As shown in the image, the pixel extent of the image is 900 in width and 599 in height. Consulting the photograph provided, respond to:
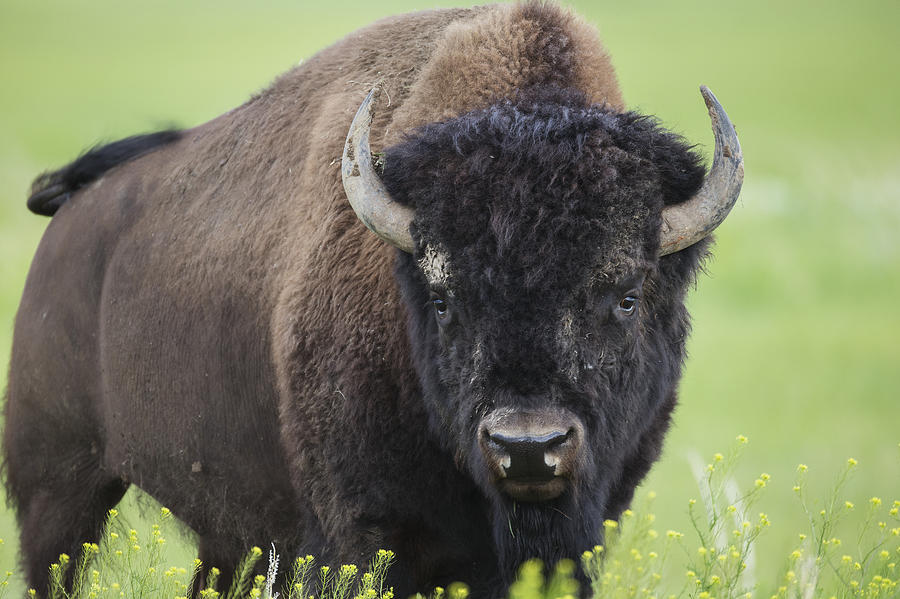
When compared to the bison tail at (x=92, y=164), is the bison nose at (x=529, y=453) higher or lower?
lower

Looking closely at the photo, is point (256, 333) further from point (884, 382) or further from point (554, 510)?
point (884, 382)

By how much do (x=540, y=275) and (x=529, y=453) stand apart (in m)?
0.65

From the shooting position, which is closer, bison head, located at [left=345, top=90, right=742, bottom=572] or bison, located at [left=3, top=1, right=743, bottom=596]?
bison head, located at [left=345, top=90, right=742, bottom=572]

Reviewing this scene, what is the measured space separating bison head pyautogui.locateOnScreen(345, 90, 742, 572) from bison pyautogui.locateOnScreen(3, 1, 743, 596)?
0.01m

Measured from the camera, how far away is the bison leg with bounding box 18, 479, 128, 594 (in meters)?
6.22

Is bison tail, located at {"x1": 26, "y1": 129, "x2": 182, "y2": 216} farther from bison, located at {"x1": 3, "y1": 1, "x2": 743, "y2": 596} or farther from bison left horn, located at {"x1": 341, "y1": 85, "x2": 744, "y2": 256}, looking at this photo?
bison left horn, located at {"x1": 341, "y1": 85, "x2": 744, "y2": 256}

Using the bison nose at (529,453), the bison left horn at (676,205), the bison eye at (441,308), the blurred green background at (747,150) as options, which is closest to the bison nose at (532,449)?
the bison nose at (529,453)

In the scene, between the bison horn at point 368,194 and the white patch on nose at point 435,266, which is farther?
the bison horn at point 368,194

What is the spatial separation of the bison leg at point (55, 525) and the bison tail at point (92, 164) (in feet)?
5.53

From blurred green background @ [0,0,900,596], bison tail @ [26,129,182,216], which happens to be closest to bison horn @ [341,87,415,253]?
bison tail @ [26,129,182,216]

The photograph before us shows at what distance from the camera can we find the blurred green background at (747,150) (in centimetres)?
2475

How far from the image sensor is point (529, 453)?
3.98 m

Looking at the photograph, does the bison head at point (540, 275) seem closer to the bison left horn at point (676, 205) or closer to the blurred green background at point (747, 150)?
the bison left horn at point (676, 205)

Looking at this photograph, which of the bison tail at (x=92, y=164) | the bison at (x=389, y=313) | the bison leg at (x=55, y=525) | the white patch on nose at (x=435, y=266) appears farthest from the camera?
the bison tail at (x=92, y=164)
